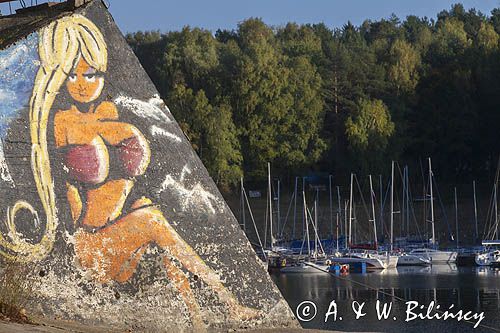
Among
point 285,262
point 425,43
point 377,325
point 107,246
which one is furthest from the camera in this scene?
point 425,43

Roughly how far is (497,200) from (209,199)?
56.7m

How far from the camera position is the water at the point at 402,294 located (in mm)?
29078

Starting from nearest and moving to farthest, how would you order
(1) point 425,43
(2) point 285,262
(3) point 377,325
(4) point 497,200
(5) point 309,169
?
(3) point 377,325 → (2) point 285,262 → (4) point 497,200 → (5) point 309,169 → (1) point 425,43

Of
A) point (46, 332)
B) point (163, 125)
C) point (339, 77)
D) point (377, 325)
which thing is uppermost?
point (339, 77)

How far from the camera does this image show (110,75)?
10422 mm

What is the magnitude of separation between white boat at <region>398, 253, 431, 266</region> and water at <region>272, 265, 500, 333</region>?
2.34 feet

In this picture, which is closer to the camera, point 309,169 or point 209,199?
point 209,199

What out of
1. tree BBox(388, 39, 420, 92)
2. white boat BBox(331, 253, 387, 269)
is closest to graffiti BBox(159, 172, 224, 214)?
white boat BBox(331, 253, 387, 269)

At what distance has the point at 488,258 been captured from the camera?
174 ft

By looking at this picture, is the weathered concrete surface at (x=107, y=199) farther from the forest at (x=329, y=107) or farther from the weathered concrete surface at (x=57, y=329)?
the forest at (x=329, y=107)

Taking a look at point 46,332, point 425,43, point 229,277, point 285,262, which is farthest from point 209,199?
point 425,43

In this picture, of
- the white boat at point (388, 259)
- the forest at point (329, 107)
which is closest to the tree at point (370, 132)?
the forest at point (329, 107)

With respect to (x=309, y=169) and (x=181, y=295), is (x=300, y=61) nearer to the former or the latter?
(x=309, y=169)

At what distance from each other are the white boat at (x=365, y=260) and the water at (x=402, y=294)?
593mm
